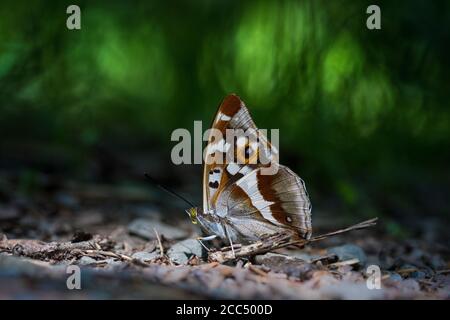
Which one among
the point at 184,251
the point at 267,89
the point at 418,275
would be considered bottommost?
the point at 418,275

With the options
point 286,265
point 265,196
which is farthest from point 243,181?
point 286,265

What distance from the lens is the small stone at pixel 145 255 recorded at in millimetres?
2623

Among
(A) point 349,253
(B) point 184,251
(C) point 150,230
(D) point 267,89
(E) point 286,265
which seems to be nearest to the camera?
(E) point 286,265

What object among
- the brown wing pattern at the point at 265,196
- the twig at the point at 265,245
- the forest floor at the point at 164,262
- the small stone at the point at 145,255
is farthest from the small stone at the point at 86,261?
the brown wing pattern at the point at 265,196

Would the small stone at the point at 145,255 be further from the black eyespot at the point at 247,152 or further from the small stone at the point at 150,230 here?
the black eyespot at the point at 247,152

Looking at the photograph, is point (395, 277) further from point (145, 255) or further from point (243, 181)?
point (145, 255)

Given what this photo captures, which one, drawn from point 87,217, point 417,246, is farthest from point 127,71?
point 417,246

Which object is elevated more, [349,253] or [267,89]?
[267,89]

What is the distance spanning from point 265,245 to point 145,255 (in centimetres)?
55

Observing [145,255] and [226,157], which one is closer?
[145,255]

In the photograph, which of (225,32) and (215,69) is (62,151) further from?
(225,32)

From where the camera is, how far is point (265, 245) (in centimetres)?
267

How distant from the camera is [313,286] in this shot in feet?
6.86

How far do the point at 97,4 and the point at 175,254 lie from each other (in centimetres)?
450
